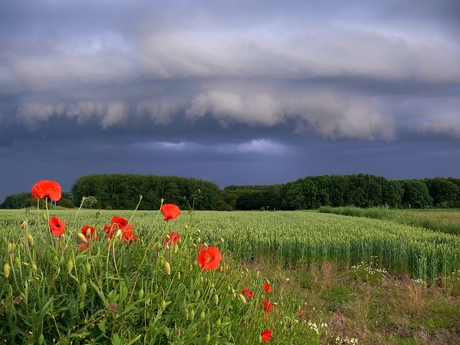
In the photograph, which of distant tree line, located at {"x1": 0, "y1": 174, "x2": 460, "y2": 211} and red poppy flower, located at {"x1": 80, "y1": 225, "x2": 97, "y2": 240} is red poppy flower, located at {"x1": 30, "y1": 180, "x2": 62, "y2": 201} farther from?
distant tree line, located at {"x1": 0, "y1": 174, "x2": 460, "y2": 211}

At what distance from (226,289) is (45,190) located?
4.30 ft

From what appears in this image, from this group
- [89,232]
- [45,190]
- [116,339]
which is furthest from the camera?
[89,232]

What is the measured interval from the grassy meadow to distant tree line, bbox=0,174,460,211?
67.5 feet

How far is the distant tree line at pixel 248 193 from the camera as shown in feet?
94.6

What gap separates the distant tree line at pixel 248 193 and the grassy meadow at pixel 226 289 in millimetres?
20581

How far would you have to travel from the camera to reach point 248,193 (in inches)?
1332

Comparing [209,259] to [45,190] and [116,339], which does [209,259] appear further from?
[45,190]

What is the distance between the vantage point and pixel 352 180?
30.7 m

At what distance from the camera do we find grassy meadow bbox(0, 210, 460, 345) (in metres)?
2.05

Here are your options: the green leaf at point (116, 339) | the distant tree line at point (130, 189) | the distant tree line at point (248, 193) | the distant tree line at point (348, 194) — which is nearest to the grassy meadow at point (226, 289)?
the green leaf at point (116, 339)

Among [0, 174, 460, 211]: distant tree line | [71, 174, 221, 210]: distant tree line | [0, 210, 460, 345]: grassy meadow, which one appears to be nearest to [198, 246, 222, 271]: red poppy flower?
[0, 210, 460, 345]: grassy meadow

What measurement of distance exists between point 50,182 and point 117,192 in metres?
27.6

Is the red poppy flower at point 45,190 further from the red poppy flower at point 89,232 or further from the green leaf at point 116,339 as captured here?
the green leaf at point 116,339

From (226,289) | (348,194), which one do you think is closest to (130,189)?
(348,194)
